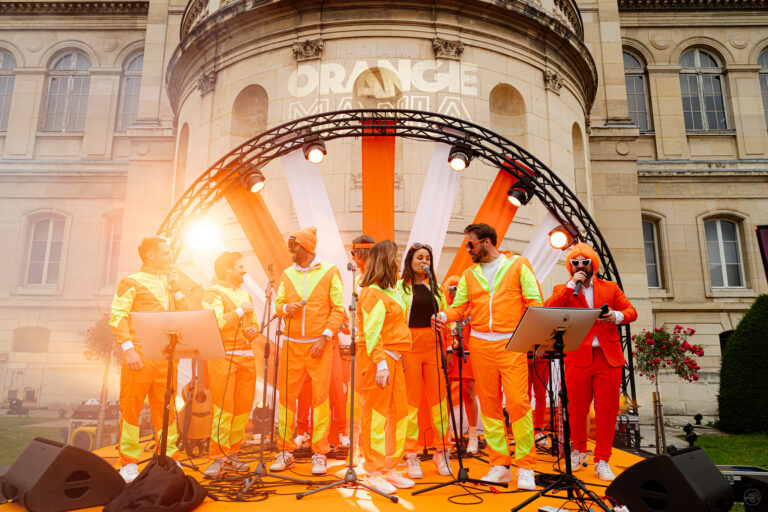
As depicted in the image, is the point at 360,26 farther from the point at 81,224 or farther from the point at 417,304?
the point at 81,224

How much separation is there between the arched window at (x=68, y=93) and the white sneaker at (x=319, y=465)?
1984 centimetres

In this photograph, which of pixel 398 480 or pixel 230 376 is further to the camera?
pixel 230 376

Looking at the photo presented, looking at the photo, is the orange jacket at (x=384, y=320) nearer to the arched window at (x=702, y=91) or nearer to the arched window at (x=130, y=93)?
the arched window at (x=130, y=93)

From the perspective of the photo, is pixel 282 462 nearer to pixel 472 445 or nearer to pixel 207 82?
pixel 472 445

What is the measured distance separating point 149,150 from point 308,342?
13857 millimetres

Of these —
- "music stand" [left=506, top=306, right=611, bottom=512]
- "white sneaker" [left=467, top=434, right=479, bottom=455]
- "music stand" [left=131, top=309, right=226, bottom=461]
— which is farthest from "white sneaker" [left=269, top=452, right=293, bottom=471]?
"music stand" [left=506, top=306, right=611, bottom=512]

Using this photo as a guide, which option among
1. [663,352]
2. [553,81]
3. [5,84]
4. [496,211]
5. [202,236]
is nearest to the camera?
[496,211]

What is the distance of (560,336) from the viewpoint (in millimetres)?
4344

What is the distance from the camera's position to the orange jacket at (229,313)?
223 inches

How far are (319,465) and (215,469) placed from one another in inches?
42.6

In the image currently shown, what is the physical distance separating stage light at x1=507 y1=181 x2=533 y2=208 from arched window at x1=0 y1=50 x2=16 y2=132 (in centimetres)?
2101

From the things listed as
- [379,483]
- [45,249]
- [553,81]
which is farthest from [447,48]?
[45,249]

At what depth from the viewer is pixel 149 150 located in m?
16.7

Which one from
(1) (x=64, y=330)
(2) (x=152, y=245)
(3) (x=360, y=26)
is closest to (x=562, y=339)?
(2) (x=152, y=245)
